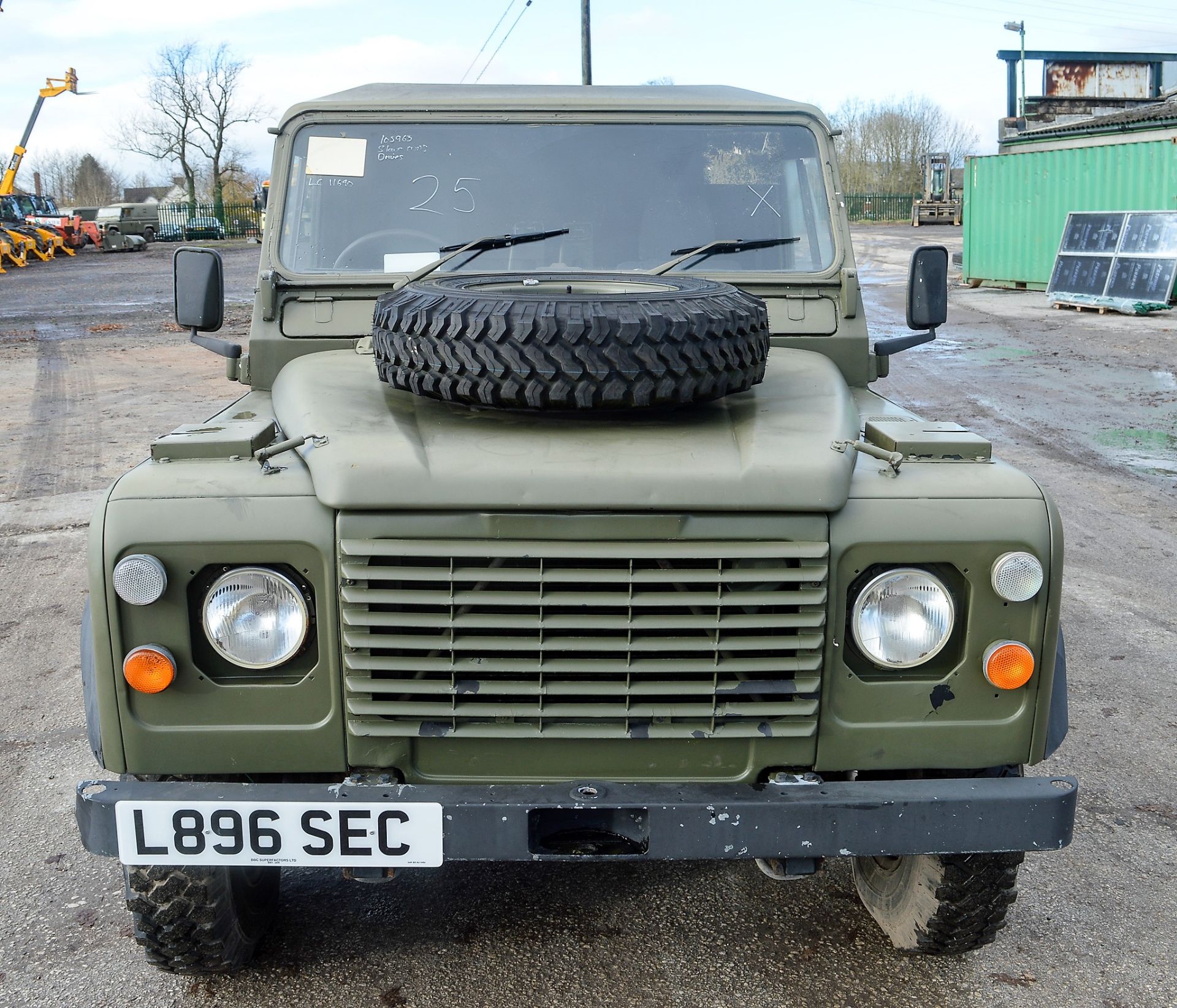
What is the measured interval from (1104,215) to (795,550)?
1855 cm

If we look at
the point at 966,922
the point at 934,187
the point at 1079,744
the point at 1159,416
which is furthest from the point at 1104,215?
the point at 934,187

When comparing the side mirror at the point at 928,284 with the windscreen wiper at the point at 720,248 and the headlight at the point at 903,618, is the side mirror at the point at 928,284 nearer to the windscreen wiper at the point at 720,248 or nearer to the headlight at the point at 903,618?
the windscreen wiper at the point at 720,248

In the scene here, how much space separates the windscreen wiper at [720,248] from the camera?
353 cm

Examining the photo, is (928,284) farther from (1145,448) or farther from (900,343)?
(1145,448)

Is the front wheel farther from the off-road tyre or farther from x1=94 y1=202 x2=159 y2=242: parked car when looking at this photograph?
x1=94 y1=202 x2=159 y2=242: parked car

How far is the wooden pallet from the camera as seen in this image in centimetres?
1773

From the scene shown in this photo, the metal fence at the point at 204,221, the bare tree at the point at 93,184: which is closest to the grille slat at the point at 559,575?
the metal fence at the point at 204,221

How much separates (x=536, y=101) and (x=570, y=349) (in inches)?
62.6

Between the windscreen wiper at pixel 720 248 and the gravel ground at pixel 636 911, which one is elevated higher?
the windscreen wiper at pixel 720 248

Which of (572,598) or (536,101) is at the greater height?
(536,101)

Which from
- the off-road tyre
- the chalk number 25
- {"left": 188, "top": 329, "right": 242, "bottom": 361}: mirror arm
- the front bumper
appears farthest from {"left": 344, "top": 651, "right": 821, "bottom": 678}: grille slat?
the chalk number 25

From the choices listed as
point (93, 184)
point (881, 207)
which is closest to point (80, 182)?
point (93, 184)

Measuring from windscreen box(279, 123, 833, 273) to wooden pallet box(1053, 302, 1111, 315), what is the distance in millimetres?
15835

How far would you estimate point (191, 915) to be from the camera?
8.50 feet
